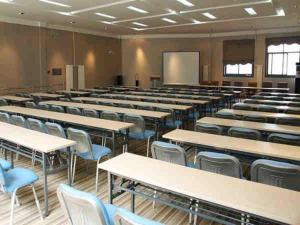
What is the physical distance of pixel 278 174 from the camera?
8.94ft

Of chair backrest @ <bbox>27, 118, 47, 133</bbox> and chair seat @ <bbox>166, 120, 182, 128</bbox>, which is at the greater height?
chair backrest @ <bbox>27, 118, 47, 133</bbox>

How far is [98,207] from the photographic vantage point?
186 cm

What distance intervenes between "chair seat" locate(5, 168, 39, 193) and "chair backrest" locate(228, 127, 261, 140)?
2.79m

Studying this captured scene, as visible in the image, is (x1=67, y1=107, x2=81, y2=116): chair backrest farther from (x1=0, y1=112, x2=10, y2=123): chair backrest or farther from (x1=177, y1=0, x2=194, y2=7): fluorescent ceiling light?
(x1=177, y1=0, x2=194, y2=7): fluorescent ceiling light

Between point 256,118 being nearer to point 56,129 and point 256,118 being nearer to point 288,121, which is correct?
point 288,121

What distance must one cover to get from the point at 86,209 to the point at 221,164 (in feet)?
5.03

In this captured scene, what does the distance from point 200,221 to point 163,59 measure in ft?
51.2

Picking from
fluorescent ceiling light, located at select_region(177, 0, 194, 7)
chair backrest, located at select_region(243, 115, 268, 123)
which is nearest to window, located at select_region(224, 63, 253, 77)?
fluorescent ceiling light, located at select_region(177, 0, 194, 7)

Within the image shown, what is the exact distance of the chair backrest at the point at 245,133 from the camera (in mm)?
4195

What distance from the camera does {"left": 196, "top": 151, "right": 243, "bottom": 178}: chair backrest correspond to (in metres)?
2.87

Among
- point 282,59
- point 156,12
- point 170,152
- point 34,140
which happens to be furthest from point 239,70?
point 34,140

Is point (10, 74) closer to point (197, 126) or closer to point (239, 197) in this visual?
point (197, 126)

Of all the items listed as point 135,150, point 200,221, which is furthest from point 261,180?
point 135,150

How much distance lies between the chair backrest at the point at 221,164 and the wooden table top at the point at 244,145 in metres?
0.47
